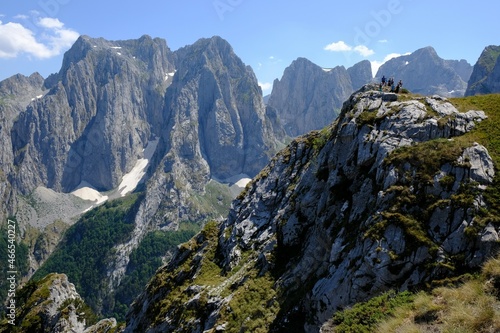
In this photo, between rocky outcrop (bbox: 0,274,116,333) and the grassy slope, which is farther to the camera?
rocky outcrop (bbox: 0,274,116,333)

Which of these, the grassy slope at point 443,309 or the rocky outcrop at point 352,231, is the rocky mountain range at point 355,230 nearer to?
the rocky outcrop at point 352,231

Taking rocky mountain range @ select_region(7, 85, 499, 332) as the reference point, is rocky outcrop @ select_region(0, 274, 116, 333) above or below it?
below

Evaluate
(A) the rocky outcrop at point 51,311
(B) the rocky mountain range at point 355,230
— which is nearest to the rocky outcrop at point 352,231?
(B) the rocky mountain range at point 355,230

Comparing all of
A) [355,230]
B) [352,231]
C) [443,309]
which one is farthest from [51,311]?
[443,309]

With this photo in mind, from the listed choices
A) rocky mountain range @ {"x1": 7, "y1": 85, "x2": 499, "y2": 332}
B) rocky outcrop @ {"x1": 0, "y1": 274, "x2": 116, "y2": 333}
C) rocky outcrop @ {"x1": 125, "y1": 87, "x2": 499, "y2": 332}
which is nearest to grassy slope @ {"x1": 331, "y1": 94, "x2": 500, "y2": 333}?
rocky mountain range @ {"x1": 7, "y1": 85, "x2": 499, "y2": 332}

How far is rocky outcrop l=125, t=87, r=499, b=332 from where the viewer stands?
18.4 meters

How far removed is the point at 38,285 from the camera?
7375 cm

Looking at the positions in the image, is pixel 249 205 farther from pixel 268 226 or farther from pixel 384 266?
pixel 384 266

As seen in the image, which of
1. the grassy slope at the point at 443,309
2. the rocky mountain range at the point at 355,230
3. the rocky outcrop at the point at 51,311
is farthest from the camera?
the rocky outcrop at the point at 51,311

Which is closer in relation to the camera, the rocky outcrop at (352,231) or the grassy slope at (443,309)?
the grassy slope at (443,309)

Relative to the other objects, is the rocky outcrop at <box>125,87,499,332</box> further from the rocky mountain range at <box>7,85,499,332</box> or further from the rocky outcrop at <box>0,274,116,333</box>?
the rocky outcrop at <box>0,274,116,333</box>

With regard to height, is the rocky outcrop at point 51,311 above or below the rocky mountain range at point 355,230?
below

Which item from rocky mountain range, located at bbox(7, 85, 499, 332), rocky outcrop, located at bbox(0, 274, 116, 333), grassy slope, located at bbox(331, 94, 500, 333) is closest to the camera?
grassy slope, located at bbox(331, 94, 500, 333)

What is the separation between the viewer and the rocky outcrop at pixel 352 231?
60.5 feet
